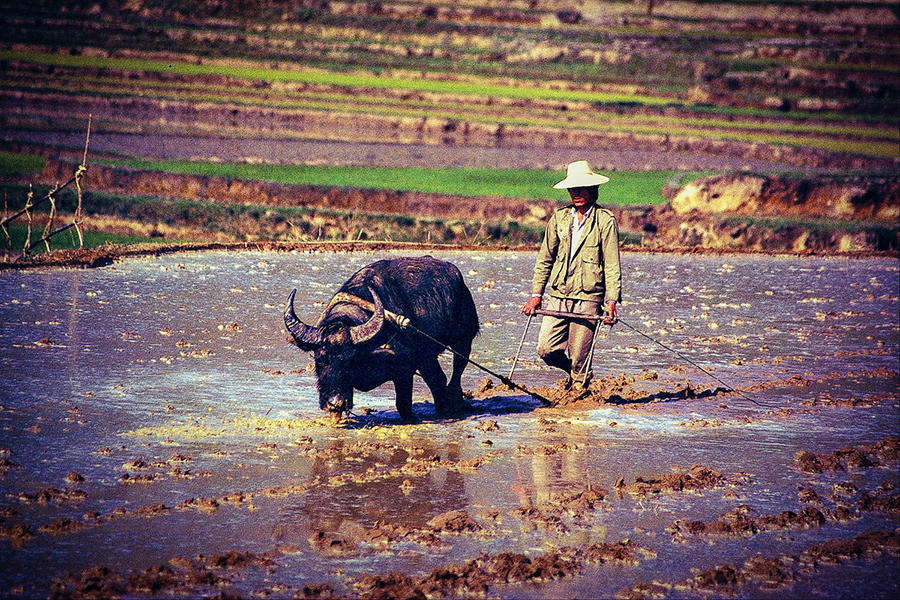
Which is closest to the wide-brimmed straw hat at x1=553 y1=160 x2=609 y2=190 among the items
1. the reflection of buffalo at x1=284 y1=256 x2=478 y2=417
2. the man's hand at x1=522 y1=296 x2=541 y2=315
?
the man's hand at x1=522 y1=296 x2=541 y2=315

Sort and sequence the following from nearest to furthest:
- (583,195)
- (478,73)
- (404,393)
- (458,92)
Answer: (404,393) < (583,195) < (458,92) < (478,73)

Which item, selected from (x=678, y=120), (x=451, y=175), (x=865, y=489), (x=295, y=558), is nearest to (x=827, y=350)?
(x=865, y=489)

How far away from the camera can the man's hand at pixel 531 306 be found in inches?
332

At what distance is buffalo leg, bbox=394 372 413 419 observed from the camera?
798cm

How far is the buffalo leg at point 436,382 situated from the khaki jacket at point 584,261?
3.23 feet

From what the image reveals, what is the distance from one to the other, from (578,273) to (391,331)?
1.72 metres

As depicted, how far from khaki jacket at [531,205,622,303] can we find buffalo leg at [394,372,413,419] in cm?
132

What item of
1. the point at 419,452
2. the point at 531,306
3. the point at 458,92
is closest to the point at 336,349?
the point at 419,452

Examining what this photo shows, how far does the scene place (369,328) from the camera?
7535 mm

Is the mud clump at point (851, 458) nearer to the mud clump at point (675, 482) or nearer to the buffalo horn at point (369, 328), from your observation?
the mud clump at point (675, 482)

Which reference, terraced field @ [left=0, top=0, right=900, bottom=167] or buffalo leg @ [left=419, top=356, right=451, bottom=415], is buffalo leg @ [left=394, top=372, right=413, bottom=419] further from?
terraced field @ [left=0, top=0, right=900, bottom=167]

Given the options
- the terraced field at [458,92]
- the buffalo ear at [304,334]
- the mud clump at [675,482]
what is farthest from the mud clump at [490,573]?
the terraced field at [458,92]

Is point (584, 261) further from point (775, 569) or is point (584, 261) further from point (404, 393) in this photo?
point (775, 569)

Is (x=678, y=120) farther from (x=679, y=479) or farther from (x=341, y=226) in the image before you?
(x=679, y=479)
